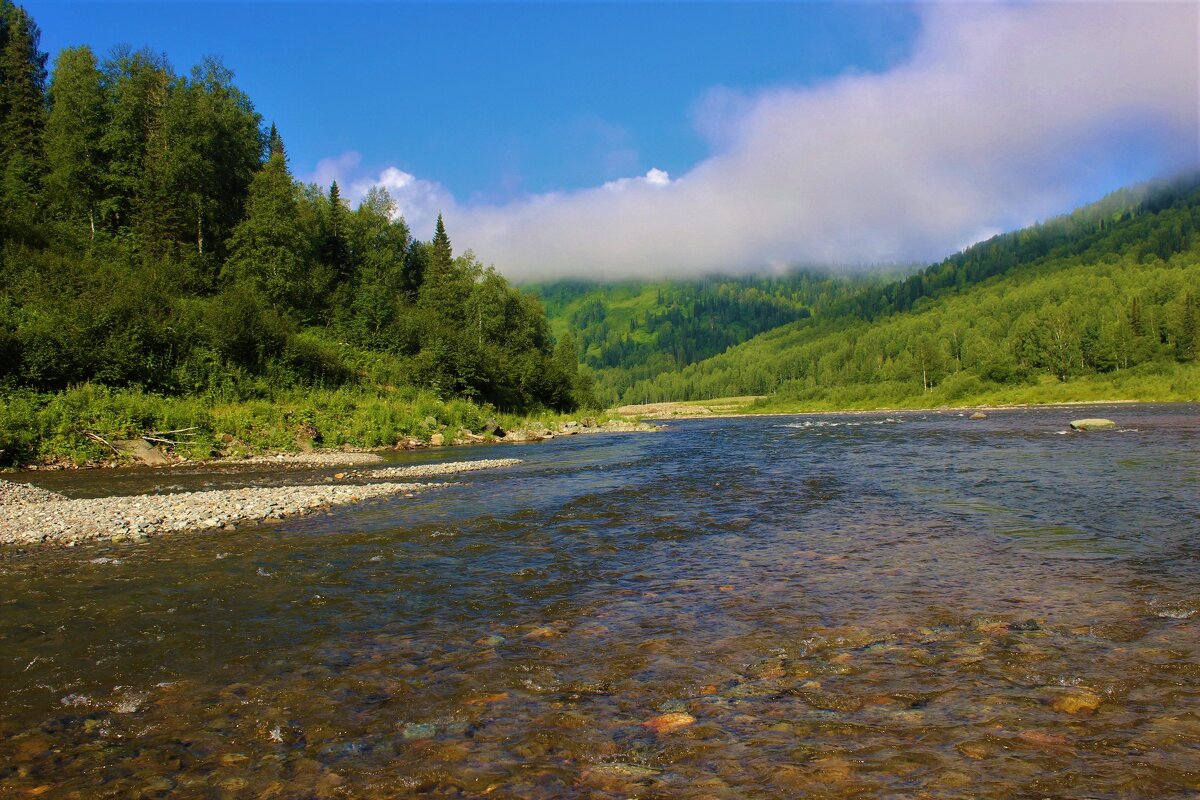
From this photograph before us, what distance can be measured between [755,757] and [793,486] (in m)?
16.9

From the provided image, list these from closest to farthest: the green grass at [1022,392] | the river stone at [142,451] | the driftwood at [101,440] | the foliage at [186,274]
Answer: the driftwood at [101,440]
the river stone at [142,451]
the foliage at [186,274]
the green grass at [1022,392]

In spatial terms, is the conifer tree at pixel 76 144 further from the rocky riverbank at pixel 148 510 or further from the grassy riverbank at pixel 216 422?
the rocky riverbank at pixel 148 510

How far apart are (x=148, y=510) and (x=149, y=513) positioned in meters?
0.47

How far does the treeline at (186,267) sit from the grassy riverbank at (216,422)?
276 centimetres

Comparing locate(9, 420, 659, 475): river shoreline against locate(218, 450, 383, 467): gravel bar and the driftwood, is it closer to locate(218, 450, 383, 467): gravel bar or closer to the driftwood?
locate(218, 450, 383, 467): gravel bar

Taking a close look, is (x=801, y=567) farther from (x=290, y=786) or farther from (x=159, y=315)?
(x=159, y=315)

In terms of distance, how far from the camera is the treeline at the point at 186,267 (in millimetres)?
36906

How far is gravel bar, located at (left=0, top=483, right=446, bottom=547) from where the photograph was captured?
13.7 metres

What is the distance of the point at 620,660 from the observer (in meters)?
7.25

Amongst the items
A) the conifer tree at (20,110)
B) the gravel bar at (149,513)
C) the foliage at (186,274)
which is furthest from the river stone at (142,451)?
the conifer tree at (20,110)

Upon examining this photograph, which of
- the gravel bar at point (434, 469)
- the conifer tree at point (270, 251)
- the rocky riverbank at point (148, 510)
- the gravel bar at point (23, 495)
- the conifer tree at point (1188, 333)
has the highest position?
the conifer tree at point (270, 251)

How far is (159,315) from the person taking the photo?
39844mm

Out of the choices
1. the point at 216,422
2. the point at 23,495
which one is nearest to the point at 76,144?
the point at 216,422

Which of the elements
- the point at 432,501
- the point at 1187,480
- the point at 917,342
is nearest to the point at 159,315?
the point at 432,501
